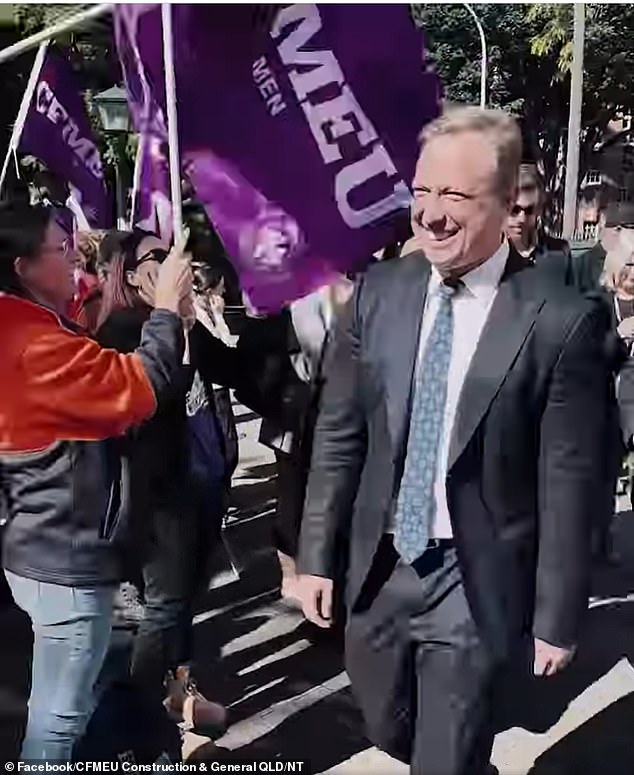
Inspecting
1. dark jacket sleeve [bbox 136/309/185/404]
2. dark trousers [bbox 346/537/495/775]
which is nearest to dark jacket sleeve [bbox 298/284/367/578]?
dark trousers [bbox 346/537/495/775]

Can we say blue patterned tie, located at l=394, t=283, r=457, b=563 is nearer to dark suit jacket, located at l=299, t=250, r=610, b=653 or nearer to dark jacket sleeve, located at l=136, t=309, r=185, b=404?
dark suit jacket, located at l=299, t=250, r=610, b=653

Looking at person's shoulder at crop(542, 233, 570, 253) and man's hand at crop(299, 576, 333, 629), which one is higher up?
person's shoulder at crop(542, 233, 570, 253)

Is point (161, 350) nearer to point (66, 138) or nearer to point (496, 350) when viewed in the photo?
point (66, 138)

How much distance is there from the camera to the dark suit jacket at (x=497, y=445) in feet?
7.30

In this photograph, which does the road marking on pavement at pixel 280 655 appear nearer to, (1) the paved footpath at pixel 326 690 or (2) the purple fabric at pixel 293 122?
(1) the paved footpath at pixel 326 690

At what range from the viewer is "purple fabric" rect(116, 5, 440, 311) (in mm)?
2264

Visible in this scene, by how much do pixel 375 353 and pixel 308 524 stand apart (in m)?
0.42

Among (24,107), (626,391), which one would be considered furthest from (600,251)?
(24,107)

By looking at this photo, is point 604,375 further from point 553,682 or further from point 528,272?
point 553,682

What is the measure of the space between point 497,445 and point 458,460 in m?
0.09

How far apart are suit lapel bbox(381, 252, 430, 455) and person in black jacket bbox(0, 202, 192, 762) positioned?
0.46 metres

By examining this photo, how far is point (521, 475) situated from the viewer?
2285 mm

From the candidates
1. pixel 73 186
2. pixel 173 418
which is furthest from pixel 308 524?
pixel 73 186

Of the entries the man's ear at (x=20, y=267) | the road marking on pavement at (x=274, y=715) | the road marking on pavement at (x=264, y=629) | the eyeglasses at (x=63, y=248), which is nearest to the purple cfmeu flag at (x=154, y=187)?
the eyeglasses at (x=63, y=248)
